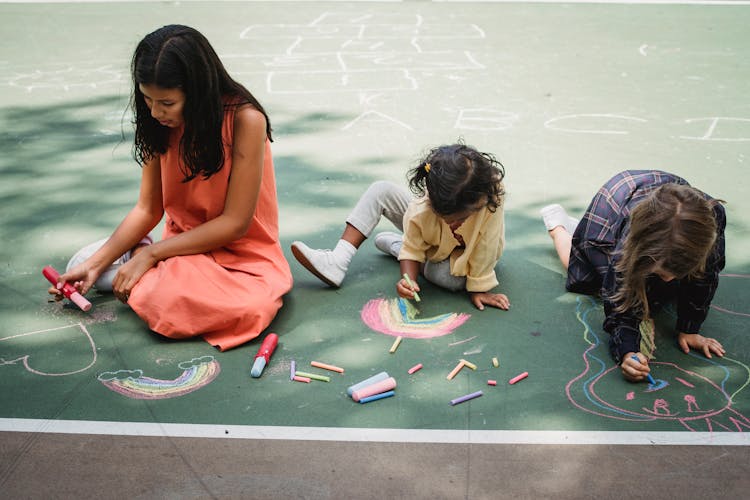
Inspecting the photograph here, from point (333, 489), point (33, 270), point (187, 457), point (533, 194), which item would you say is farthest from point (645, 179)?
point (33, 270)

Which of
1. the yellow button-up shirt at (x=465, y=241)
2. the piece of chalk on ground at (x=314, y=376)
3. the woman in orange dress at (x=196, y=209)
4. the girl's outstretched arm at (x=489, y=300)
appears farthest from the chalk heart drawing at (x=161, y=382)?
the girl's outstretched arm at (x=489, y=300)

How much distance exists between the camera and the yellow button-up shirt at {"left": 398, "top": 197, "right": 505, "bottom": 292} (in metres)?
2.72

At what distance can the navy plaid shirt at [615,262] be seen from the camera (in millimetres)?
2391

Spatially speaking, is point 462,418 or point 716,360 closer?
point 462,418

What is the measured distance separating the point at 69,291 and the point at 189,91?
854 mm

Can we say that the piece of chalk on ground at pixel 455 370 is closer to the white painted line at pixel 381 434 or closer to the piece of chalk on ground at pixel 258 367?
the white painted line at pixel 381 434

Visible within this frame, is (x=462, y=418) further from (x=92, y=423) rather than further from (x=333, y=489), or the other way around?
(x=92, y=423)

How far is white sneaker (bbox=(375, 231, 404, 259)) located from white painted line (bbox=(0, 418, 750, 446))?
42.6 inches

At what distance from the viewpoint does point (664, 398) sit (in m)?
2.27

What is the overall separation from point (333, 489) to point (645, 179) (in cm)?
160

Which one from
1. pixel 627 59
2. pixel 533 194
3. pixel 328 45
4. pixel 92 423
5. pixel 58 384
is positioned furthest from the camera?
pixel 328 45

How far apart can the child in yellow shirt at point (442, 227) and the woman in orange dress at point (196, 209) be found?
0.27 metres

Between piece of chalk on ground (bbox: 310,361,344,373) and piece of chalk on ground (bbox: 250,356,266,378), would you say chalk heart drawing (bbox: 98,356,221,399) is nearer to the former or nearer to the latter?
piece of chalk on ground (bbox: 250,356,266,378)

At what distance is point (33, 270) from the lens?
3012 mm
